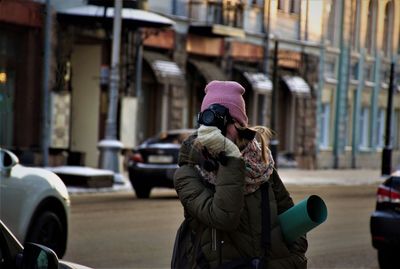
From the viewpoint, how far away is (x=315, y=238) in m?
15.5

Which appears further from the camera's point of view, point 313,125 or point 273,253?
point 313,125

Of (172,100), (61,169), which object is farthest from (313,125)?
(61,169)

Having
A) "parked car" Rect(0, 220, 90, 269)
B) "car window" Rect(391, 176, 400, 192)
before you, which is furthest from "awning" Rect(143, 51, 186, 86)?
"parked car" Rect(0, 220, 90, 269)

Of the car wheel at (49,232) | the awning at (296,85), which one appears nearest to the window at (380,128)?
the awning at (296,85)

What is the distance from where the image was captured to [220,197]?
4715 millimetres

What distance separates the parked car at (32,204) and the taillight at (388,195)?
3033 mm

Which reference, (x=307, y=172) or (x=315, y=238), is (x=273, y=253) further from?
(x=307, y=172)

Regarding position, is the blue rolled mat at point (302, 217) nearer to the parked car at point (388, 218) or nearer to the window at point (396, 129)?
the parked car at point (388, 218)

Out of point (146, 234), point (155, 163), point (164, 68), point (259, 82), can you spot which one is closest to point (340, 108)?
point (259, 82)

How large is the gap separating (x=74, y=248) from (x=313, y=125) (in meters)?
31.5

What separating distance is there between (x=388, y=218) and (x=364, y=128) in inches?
1372

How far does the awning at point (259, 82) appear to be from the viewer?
3771 cm

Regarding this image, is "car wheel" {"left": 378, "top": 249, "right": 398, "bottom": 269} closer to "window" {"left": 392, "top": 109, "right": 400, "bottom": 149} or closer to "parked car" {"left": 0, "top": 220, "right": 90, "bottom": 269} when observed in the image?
"parked car" {"left": 0, "top": 220, "right": 90, "bottom": 269}

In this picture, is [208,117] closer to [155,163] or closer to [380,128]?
[155,163]
